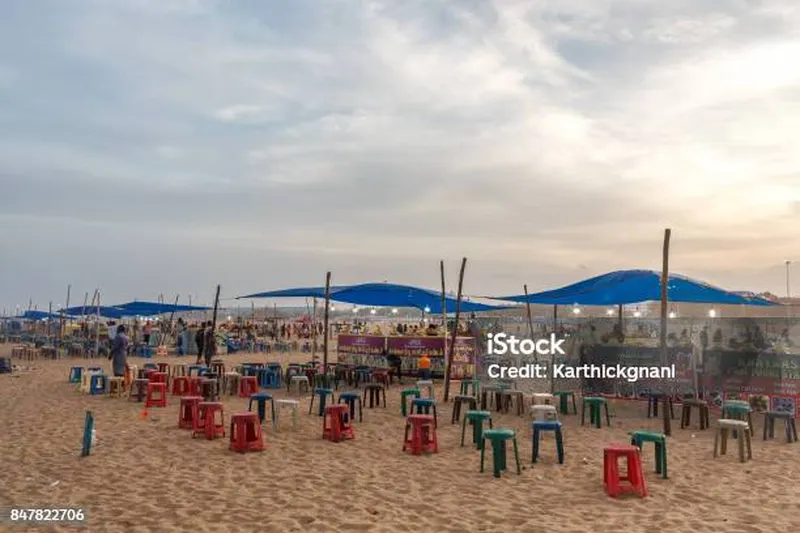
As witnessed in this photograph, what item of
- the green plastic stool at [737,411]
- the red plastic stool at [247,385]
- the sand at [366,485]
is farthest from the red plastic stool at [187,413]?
the green plastic stool at [737,411]

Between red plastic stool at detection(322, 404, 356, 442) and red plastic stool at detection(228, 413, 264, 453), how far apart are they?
1.06 m

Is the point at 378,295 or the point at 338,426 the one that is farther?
the point at 378,295

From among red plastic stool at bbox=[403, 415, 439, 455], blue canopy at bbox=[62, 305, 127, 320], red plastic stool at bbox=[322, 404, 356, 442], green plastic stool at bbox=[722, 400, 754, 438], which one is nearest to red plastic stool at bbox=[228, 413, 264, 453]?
red plastic stool at bbox=[322, 404, 356, 442]

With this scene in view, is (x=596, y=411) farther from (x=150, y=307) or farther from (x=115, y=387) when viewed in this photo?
(x=150, y=307)

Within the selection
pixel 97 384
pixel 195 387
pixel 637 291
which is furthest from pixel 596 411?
pixel 97 384

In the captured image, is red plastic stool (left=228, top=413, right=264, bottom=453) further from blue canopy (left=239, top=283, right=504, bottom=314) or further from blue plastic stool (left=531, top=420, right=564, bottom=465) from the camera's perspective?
blue canopy (left=239, top=283, right=504, bottom=314)

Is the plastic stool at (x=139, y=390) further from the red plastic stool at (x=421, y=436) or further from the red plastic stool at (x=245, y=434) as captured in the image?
the red plastic stool at (x=421, y=436)

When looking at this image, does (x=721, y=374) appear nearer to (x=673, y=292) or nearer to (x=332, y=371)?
(x=673, y=292)

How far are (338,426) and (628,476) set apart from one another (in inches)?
165

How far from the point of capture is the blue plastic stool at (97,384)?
14305 millimetres

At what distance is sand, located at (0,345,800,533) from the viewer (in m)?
5.82

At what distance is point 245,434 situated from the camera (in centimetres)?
865

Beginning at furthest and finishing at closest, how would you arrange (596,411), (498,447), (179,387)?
(179,387), (596,411), (498,447)

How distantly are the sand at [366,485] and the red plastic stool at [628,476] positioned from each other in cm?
15
